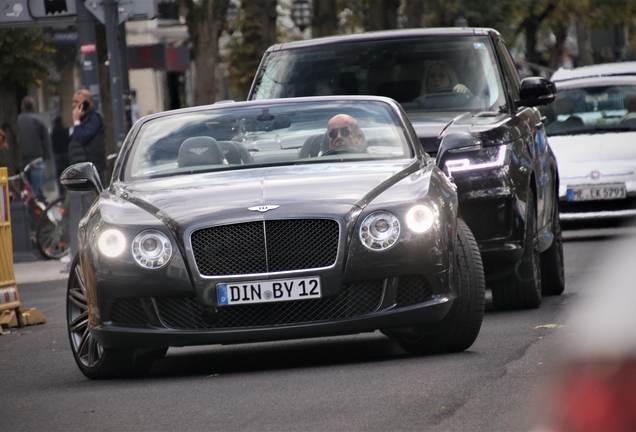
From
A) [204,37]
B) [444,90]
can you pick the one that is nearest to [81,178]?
[444,90]

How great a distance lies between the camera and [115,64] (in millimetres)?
17750

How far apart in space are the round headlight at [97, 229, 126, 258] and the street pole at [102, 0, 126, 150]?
32.0 feet

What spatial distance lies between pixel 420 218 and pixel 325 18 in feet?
83.3

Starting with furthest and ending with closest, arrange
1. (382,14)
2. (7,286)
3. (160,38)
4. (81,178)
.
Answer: (160,38) → (382,14) → (7,286) → (81,178)

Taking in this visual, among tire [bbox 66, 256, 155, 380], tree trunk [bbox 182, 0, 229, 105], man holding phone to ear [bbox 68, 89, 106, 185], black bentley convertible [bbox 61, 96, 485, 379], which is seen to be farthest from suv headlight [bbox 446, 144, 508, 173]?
tree trunk [bbox 182, 0, 229, 105]

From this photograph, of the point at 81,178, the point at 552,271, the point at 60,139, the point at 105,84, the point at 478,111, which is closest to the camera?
the point at 81,178

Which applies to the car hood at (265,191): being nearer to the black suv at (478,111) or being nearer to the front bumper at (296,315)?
the front bumper at (296,315)

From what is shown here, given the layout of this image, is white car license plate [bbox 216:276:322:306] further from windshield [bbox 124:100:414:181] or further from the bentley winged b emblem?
windshield [bbox 124:100:414:181]

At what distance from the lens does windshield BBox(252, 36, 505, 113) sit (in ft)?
35.7

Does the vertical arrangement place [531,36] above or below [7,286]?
below

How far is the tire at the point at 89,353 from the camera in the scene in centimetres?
794

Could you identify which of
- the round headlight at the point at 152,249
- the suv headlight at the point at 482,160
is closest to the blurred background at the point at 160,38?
the suv headlight at the point at 482,160

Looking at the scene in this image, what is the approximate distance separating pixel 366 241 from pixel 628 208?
9932 mm

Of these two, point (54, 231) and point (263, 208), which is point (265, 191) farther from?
point (54, 231)
